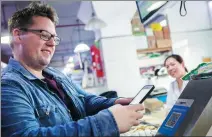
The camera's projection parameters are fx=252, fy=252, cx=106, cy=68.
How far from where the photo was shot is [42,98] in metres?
0.91

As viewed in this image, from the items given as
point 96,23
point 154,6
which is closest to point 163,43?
point 96,23

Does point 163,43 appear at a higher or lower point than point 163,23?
lower

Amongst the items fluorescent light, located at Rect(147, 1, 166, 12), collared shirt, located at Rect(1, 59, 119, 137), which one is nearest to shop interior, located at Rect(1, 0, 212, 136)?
fluorescent light, located at Rect(147, 1, 166, 12)

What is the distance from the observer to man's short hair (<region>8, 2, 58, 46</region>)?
0.98m

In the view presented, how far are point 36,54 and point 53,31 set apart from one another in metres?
0.11

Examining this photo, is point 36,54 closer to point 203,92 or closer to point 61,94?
point 61,94

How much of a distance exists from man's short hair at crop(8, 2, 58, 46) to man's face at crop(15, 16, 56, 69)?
0.08 ft

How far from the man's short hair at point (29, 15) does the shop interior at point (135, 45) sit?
0.04 meters

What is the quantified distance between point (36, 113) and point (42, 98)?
0.09 m

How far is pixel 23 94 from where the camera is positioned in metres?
0.84

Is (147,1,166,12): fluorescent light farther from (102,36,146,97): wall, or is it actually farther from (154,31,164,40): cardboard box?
(102,36,146,97): wall

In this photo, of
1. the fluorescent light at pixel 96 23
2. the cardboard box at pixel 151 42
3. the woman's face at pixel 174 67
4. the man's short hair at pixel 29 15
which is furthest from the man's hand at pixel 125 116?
the cardboard box at pixel 151 42

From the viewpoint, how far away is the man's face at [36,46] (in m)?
0.95

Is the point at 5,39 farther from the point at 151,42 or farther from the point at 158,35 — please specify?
the point at 151,42
